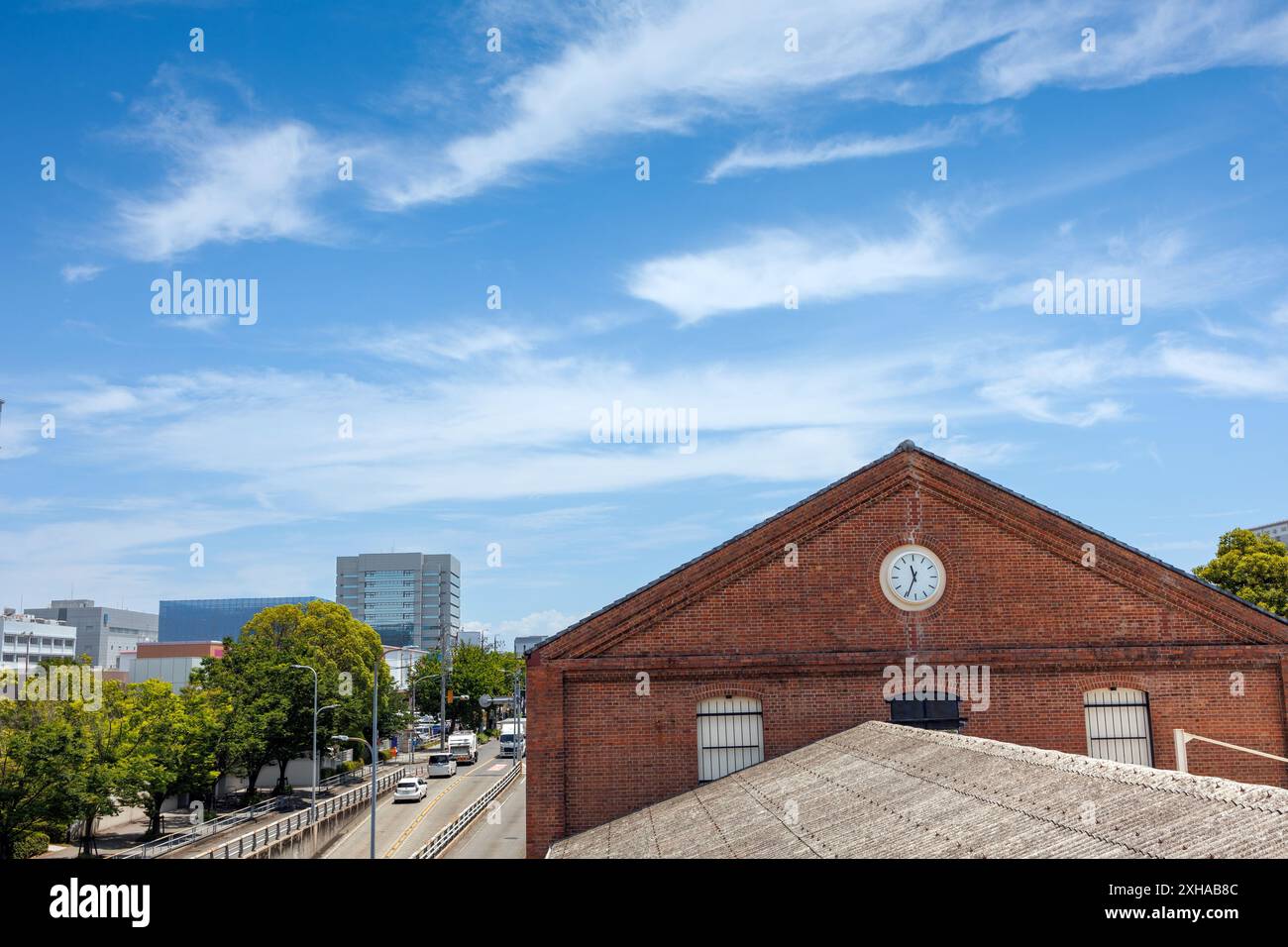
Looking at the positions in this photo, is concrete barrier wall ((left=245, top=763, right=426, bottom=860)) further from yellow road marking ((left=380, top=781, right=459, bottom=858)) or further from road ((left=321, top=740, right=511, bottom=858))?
yellow road marking ((left=380, top=781, right=459, bottom=858))

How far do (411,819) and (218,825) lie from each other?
9504mm

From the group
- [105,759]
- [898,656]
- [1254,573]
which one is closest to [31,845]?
[105,759]

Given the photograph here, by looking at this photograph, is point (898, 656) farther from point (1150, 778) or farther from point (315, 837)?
point (315, 837)

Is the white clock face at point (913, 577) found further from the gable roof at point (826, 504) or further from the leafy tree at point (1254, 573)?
the leafy tree at point (1254, 573)

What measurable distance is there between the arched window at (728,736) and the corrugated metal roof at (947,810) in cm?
134

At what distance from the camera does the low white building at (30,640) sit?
4213 inches

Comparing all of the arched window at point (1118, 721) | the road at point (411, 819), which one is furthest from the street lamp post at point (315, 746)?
the arched window at point (1118, 721)

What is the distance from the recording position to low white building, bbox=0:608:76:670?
351 ft

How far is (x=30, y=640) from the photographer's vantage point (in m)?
111

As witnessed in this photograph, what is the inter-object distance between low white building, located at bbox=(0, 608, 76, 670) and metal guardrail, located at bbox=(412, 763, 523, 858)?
67534 millimetres

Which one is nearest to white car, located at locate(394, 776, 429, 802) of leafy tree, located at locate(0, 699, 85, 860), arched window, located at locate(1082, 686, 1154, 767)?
leafy tree, located at locate(0, 699, 85, 860)
